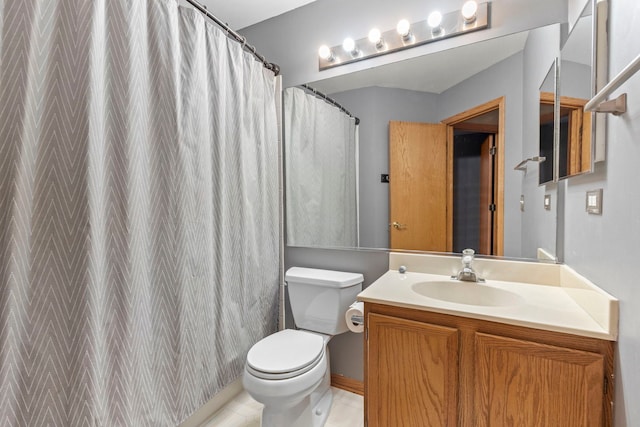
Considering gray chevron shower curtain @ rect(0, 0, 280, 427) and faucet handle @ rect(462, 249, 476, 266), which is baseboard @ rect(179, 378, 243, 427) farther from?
faucet handle @ rect(462, 249, 476, 266)

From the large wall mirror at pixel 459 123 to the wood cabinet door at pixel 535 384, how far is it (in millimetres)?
584

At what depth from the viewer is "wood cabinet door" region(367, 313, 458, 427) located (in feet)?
3.49

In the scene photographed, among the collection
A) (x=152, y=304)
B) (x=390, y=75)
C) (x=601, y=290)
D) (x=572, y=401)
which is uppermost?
(x=390, y=75)

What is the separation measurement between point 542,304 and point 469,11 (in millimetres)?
1398

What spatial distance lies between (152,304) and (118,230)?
34 cm

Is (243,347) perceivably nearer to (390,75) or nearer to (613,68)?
(390,75)

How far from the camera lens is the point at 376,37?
65.1 inches

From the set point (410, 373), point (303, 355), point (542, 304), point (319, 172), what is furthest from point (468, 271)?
point (319, 172)

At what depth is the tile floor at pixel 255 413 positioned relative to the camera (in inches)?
61.7

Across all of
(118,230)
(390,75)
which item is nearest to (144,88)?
(118,230)

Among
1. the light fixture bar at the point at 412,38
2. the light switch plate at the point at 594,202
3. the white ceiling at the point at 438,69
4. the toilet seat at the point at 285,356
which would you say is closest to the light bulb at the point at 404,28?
the light fixture bar at the point at 412,38

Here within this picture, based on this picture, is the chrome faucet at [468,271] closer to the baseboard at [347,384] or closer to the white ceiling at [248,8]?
the baseboard at [347,384]

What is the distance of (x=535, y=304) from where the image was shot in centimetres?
107

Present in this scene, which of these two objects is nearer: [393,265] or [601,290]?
[601,290]
